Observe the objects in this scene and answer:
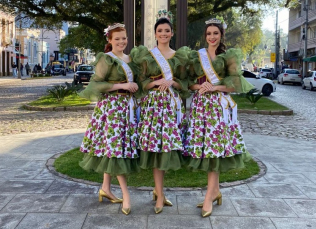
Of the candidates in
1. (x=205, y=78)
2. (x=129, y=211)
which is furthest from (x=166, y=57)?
(x=129, y=211)

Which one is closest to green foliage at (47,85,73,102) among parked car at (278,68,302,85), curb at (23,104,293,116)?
curb at (23,104,293,116)

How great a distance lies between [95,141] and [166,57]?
43.4 inches

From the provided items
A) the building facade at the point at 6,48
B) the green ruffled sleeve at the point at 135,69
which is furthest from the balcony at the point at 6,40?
the green ruffled sleeve at the point at 135,69

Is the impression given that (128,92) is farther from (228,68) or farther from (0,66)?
(0,66)

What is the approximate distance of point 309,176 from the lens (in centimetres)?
555

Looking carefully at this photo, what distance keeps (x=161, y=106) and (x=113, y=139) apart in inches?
Result: 22.3

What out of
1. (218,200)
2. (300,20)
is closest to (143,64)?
(218,200)

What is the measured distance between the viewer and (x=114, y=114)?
13.0ft

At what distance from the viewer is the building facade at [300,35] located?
149 feet

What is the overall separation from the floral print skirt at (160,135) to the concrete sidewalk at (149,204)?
0.55m

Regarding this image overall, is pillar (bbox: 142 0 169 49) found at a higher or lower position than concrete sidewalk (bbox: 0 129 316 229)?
higher
